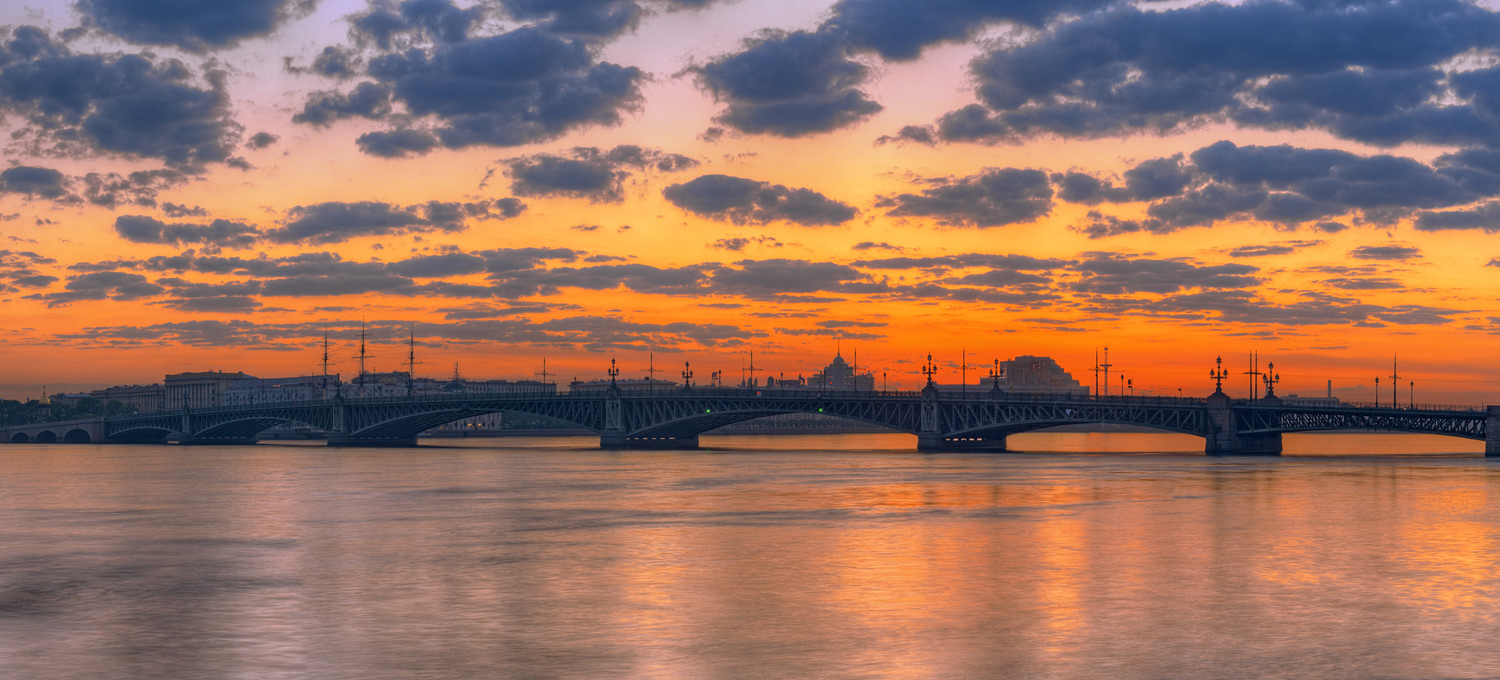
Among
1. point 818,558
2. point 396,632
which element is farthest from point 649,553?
point 396,632

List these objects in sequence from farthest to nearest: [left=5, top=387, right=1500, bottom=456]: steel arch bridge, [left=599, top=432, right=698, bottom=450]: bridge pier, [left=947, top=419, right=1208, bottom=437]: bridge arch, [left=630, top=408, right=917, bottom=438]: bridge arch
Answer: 1. [left=599, top=432, right=698, bottom=450]: bridge pier
2. [left=630, top=408, right=917, bottom=438]: bridge arch
3. [left=947, top=419, right=1208, bottom=437]: bridge arch
4. [left=5, top=387, right=1500, bottom=456]: steel arch bridge

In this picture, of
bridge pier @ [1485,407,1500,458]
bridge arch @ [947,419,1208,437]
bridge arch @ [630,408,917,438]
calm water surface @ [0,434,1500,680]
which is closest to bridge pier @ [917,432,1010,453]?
bridge arch @ [947,419,1208,437]

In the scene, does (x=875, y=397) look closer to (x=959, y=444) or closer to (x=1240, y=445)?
(x=959, y=444)

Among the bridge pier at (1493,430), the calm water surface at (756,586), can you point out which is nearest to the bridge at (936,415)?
the bridge pier at (1493,430)

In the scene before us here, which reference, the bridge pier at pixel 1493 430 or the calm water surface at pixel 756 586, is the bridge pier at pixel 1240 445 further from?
the calm water surface at pixel 756 586

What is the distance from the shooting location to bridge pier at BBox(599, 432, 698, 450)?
16312 centimetres

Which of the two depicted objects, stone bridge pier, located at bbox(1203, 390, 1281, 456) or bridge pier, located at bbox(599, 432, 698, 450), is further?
bridge pier, located at bbox(599, 432, 698, 450)

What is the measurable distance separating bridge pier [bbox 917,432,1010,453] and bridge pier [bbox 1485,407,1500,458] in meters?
49.3

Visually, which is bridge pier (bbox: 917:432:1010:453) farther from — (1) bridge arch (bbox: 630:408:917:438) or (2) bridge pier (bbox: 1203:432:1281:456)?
(2) bridge pier (bbox: 1203:432:1281:456)

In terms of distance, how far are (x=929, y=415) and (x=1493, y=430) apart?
54.6m

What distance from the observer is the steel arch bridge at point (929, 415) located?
130875 millimetres

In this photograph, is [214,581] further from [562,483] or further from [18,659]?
[562,483]

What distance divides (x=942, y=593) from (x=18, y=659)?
1849 cm

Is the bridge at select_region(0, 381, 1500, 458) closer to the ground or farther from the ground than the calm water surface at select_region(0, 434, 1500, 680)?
farther from the ground
